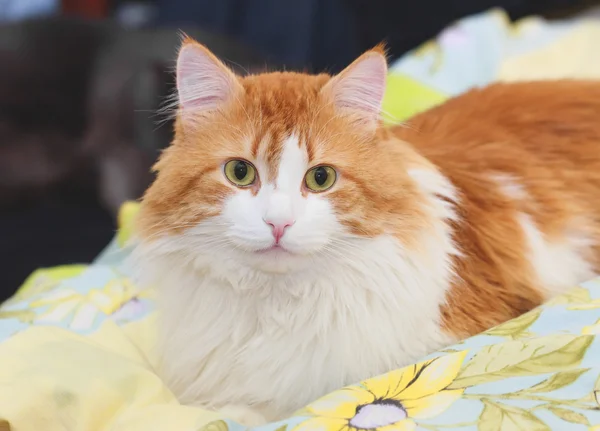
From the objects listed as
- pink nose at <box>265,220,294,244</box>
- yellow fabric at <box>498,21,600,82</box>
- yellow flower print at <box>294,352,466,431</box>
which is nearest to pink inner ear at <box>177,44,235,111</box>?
pink nose at <box>265,220,294,244</box>

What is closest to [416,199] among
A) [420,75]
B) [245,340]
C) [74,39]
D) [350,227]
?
[350,227]

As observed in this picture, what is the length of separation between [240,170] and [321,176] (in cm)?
13

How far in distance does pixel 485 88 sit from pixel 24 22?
2289mm

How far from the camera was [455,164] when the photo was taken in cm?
120

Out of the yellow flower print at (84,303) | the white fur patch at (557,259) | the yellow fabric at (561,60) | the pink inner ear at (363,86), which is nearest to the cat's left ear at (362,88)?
the pink inner ear at (363,86)

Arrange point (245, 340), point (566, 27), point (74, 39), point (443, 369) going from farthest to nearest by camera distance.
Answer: point (74, 39)
point (566, 27)
point (245, 340)
point (443, 369)

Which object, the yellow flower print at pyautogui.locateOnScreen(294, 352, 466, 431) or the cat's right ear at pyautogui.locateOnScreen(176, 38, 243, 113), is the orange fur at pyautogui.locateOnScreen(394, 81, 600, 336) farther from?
the cat's right ear at pyautogui.locateOnScreen(176, 38, 243, 113)

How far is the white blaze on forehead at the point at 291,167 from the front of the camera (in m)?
0.94

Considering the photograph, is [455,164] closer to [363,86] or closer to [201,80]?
[363,86]

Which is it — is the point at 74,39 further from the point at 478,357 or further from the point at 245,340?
the point at 478,357

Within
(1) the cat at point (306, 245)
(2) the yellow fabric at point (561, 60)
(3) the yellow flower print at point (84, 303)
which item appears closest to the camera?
(1) the cat at point (306, 245)

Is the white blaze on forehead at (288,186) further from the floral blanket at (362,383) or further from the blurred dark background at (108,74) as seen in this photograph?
the blurred dark background at (108,74)

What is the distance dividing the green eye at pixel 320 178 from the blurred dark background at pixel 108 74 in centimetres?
156

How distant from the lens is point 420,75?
2098 mm
